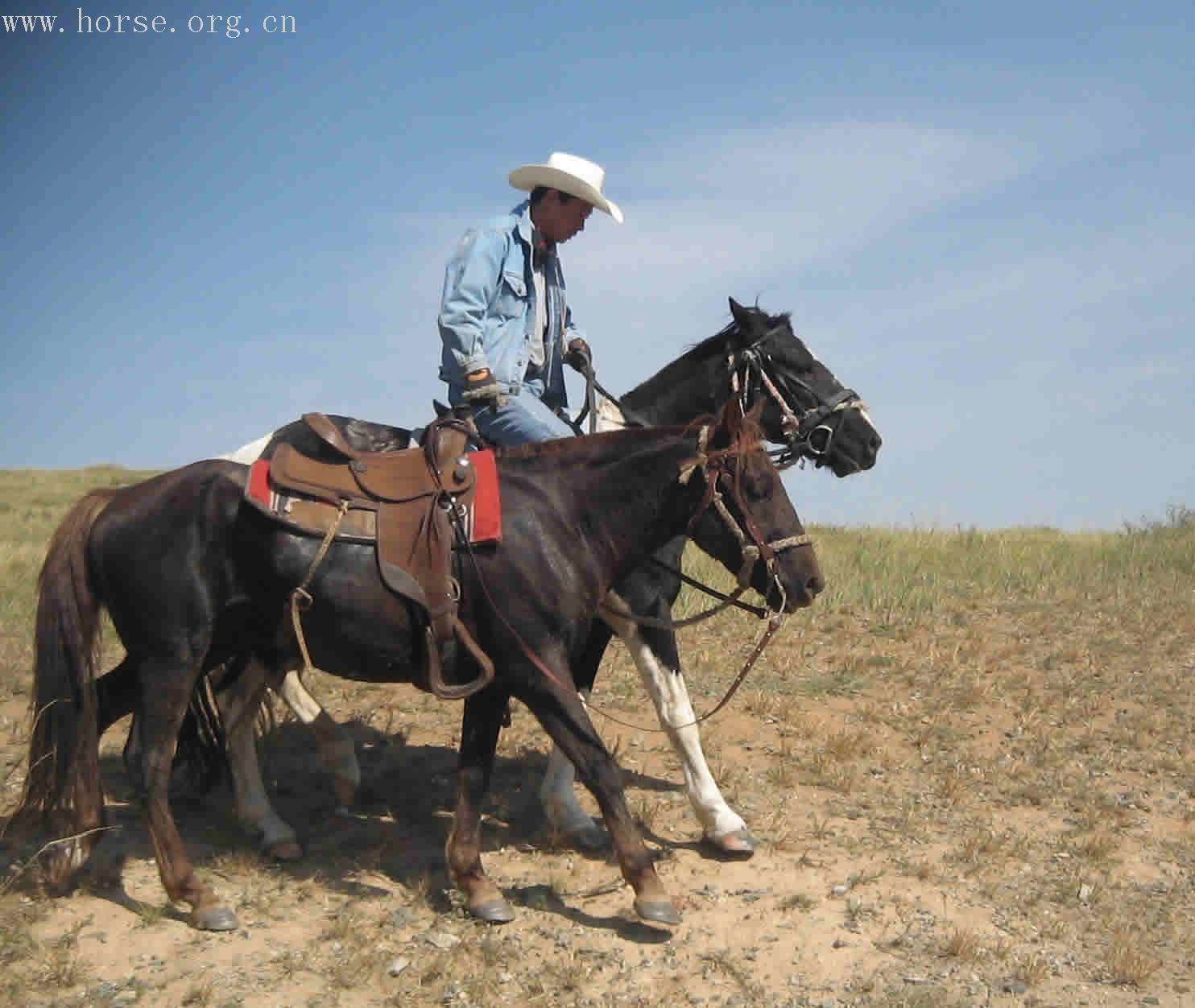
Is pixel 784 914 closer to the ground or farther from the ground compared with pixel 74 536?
closer to the ground

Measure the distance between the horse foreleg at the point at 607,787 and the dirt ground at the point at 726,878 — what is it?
0.22 m

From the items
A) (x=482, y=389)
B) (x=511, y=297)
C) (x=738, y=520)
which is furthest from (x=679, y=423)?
(x=738, y=520)

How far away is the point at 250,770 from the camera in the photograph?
6.45 m

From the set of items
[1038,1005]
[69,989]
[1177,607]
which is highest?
[1177,607]

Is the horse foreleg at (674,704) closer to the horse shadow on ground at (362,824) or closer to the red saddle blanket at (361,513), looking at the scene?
the horse shadow on ground at (362,824)

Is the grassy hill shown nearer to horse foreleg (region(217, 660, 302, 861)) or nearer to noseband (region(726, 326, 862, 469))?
horse foreleg (region(217, 660, 302, 861))

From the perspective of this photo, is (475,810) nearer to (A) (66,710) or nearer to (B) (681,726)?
(B) (681,726)

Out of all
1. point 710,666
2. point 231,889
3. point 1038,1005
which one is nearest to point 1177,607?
point 710,666

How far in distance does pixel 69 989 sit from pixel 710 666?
517cm

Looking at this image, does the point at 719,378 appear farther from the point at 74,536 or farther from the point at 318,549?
the point at 74,536

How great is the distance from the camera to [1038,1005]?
4.99 metres

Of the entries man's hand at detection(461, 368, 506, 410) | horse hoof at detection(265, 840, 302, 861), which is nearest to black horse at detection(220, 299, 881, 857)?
horse hoof at detection(265, 840, 302, 861)

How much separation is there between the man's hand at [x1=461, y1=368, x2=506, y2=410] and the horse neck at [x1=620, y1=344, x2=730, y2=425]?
1.11 meters

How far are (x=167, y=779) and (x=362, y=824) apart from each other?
4.91 feet
